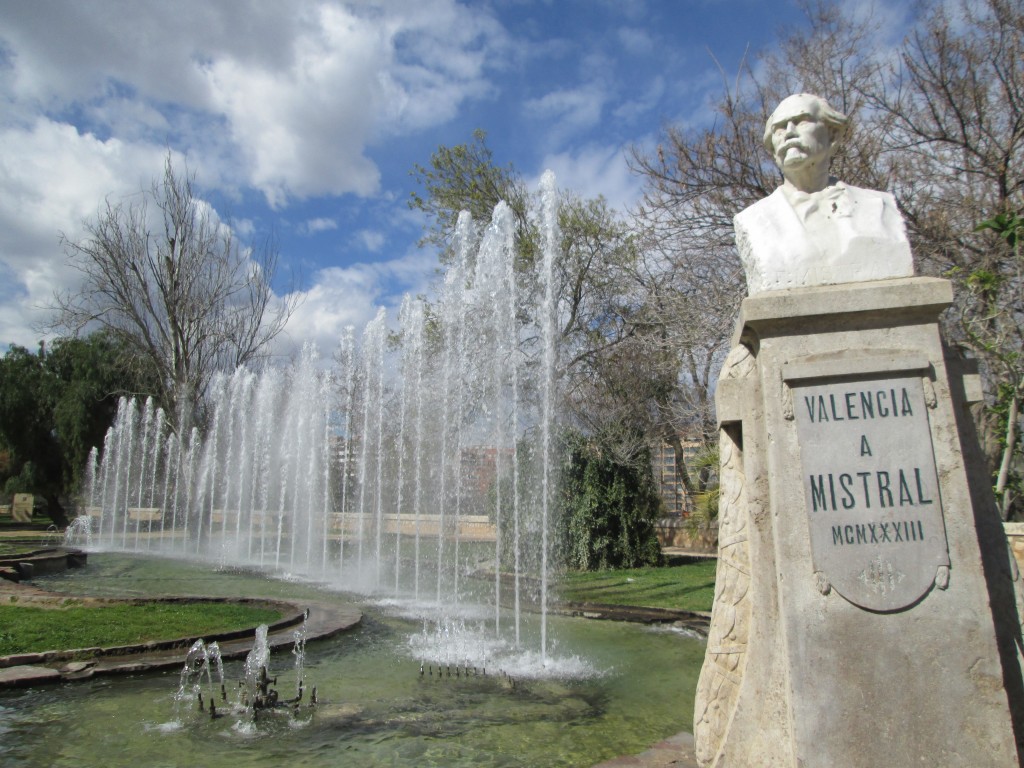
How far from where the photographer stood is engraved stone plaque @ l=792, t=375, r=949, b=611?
8.48 ft

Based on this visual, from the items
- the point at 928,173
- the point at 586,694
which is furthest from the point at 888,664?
the point at 928,173

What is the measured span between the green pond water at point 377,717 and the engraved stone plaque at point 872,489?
2203 mm

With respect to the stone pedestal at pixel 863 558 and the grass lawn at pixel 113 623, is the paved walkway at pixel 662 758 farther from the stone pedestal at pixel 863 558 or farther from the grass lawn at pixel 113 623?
the grass lawn at pixel 113 623

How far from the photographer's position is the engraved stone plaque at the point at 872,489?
8.48ft

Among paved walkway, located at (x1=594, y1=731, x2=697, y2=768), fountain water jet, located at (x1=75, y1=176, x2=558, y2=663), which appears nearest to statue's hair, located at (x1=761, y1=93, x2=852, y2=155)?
paved walkway, located at (x1=594, y1=731, x2=697, y2=768)

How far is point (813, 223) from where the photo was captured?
3.09m

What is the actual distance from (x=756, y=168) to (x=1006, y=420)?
6.34 meters

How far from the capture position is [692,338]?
13.5 meters

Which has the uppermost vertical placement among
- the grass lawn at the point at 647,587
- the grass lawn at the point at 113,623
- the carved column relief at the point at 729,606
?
the carved column relief at the point at 729,606

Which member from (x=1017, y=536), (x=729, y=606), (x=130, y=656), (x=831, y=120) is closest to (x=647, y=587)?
(x=1017, y=536)

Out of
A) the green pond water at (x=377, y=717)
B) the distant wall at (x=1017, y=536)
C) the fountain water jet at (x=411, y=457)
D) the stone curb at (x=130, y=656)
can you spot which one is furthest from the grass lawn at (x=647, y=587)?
Result: the stone curb at (x=130, y=656)

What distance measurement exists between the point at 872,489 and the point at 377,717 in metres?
3.69

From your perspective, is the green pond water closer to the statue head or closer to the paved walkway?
the paved walkway

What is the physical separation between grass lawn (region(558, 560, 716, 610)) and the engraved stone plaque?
6875 millimetres
